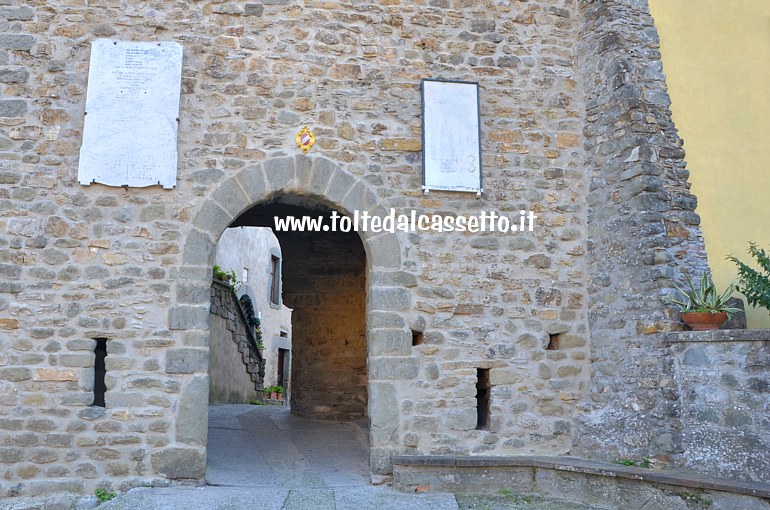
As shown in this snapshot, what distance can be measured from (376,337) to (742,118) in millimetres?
3833

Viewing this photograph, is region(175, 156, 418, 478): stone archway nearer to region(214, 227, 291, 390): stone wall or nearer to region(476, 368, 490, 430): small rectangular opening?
region(476, 368, 490, 430): small rectangular opening

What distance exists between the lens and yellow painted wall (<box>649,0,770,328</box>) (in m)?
6.38

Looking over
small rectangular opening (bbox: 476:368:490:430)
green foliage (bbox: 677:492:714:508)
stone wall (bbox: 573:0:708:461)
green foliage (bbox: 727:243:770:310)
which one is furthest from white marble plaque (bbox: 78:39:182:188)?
green foliage (bbox: 727:243:770:310)

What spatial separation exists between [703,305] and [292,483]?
343 centimetres

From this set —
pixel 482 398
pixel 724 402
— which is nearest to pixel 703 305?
pixel 724 402

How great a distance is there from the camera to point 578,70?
22.4ft

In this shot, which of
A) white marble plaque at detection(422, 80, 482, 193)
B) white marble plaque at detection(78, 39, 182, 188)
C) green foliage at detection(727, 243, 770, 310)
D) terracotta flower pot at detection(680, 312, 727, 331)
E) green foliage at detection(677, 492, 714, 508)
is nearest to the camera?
green foliage at detection(677, 492, 714, 508)

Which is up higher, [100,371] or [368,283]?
[368,283]

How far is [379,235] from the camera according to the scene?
6.27m

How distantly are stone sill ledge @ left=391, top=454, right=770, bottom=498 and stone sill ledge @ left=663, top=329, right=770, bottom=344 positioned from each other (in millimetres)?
913

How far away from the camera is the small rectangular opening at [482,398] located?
20.6 ft

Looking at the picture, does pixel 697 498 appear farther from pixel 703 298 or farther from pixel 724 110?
pixel 724 110

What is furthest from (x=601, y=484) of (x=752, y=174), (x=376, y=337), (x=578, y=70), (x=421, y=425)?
(x=578, y=70)

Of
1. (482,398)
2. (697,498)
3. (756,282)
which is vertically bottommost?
(697,498)
